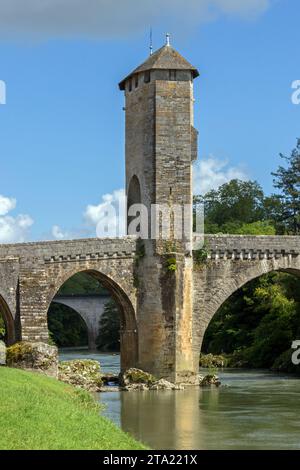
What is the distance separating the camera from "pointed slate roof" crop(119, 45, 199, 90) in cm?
3434

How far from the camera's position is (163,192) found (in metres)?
34.4

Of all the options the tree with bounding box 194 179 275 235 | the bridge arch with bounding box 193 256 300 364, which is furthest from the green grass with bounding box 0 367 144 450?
the tree with bounding box 194 179 275 235

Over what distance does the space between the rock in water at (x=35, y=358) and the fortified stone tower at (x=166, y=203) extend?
6155mm

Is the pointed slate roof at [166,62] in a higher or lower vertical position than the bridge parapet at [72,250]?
higher

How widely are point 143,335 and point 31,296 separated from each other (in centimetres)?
408

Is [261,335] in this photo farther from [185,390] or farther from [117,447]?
[117,447]

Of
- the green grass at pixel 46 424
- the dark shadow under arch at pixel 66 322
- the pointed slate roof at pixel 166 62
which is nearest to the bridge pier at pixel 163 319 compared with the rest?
the pointed slate roof at pixel 166 62

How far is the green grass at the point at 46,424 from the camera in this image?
16203 millimetres

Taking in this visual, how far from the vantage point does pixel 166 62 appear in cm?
3444

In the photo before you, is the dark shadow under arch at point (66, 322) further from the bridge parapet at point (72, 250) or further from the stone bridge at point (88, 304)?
the bridge parapet at point (72, 250)

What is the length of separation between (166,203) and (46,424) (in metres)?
17.5

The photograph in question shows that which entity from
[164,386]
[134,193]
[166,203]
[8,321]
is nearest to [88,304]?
[134,193]

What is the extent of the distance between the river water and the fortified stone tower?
182cm
